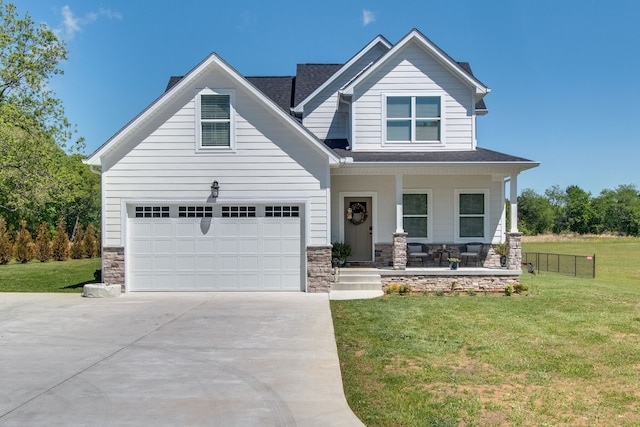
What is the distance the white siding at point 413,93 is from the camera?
50.7 feet

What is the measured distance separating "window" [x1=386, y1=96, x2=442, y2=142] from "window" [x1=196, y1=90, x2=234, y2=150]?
16.3 feet

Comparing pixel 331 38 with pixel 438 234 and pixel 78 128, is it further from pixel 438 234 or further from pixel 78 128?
pixel 78 128

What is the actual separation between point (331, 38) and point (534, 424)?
17.7 metres

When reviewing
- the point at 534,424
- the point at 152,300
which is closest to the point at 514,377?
the point at 534,424

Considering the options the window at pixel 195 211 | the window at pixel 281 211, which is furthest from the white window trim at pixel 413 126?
the window at pixel 195 211

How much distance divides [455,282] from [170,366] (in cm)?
952

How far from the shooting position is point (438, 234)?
15.8 m

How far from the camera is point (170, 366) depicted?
6680 millimetres

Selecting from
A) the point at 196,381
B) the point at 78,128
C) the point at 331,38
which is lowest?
the point at 196,381

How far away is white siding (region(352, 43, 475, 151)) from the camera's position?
15453 millimetres

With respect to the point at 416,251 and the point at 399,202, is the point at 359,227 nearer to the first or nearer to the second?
the point at 416,251

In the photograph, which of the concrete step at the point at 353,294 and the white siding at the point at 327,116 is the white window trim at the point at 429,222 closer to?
the concrete step at the point at 353,294

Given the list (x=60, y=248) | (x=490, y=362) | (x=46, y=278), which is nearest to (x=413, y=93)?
(x=490, y=362)

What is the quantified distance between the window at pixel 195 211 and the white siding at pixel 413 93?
16.0 feet
